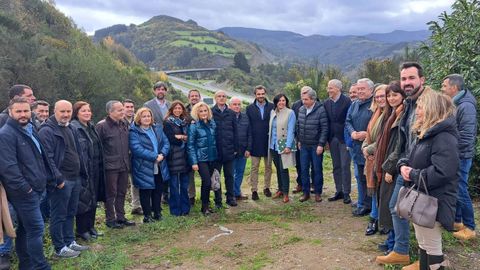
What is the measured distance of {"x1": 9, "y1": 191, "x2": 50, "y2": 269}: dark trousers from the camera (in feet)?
13.8

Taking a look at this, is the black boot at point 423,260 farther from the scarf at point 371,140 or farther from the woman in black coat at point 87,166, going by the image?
the woman in black coat at point 87,166

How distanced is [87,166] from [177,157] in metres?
1.42

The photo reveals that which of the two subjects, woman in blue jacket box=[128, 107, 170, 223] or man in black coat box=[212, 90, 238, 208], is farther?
man in black coat box=[212, 90, 238, 208]

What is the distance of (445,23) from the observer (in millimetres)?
7301

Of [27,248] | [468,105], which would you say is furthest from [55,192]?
[468,105]

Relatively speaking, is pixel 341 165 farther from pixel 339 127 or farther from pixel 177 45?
pixel 177 45

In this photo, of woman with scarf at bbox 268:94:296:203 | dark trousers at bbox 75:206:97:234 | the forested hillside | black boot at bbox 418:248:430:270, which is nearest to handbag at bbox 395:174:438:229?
black boot at bbox 418:248:430:270

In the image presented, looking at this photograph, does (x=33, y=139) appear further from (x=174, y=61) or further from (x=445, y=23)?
(x=174, y=61)

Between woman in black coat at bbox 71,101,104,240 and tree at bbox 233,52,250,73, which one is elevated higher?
tree at bbox 233,52,250,73

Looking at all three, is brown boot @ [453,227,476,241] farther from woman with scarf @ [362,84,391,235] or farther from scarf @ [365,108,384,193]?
scarf @ [365,108,384,193]

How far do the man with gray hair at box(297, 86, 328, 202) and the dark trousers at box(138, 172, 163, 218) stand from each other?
8.12ft

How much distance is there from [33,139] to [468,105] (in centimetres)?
484

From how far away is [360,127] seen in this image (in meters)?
6.06

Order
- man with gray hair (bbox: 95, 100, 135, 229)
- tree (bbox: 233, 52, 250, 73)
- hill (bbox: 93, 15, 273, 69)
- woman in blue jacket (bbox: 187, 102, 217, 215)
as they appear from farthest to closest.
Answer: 1. hill (bbox: 93, 15, 273, 69)
2. tree (bbox: 233, 52, 250, 73)
3. woman in blue jacket (bbox: 187, 102, 217, 215)
4. man with gray hair (bbox: 95, 100, 135, 229)
